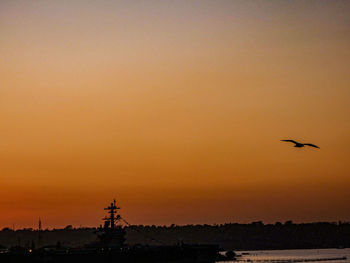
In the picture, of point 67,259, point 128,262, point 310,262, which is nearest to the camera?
point 67,259

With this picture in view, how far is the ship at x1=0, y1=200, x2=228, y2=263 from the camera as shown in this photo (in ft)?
310

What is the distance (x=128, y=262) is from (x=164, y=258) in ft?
45.3

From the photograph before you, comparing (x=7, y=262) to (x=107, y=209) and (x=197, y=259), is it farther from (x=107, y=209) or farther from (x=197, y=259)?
(x=197, y=259)

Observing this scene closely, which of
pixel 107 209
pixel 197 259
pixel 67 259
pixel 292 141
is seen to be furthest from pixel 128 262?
pixel 292 141

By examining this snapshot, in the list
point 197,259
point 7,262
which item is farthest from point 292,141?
point 197,259

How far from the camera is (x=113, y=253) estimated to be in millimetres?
107875

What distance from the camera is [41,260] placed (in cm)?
9325

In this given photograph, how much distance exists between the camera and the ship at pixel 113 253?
94.4 meters

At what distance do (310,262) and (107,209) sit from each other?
9170cm

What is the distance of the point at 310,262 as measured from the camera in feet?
641

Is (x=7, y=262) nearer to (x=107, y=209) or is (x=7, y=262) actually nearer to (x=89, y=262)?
(x=89, y=262)

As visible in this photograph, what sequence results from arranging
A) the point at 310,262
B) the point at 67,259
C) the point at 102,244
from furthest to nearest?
the point at 310,262 → the point at 102,244 → the point at 67,259

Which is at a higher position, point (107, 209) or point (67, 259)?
point (107, 209)

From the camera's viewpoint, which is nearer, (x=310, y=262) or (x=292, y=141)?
(x=292, y=141)
